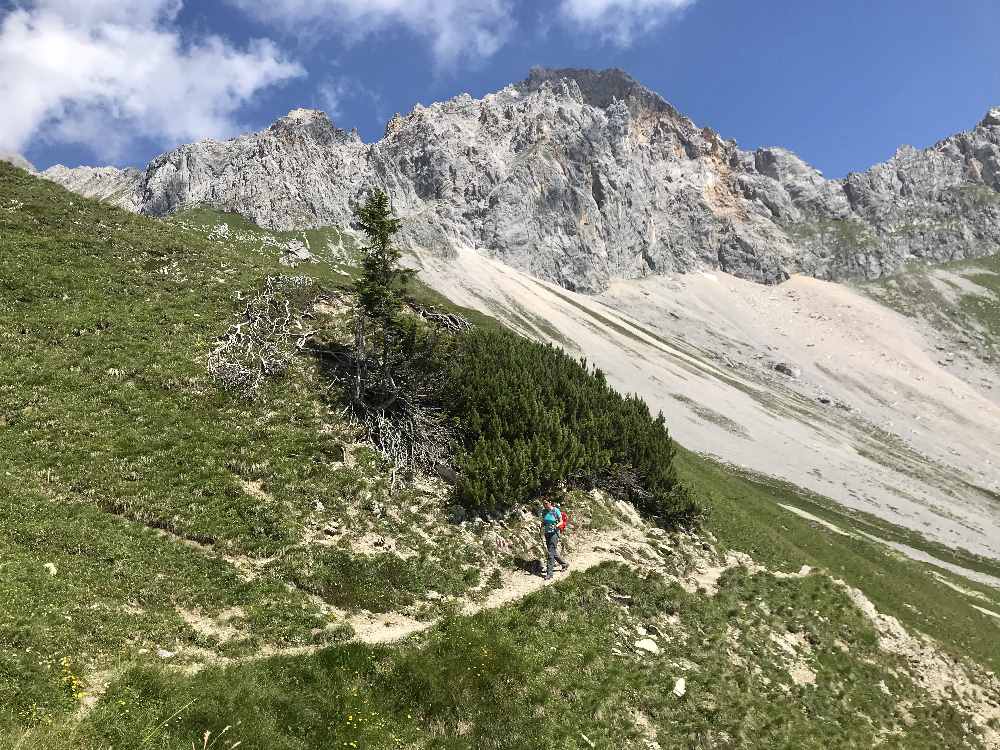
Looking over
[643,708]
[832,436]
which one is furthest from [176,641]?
[832,436]

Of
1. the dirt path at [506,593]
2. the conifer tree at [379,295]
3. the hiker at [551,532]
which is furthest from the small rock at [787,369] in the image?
the hiker at [551,532]

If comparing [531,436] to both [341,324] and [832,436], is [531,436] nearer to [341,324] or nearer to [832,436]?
[341,324]

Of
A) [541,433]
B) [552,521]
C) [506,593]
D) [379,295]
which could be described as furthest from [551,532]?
[379,295]

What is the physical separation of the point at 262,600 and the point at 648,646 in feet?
41.8

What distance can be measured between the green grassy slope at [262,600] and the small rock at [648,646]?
1.49 ft

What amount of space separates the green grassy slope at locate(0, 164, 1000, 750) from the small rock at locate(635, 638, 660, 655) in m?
0.45

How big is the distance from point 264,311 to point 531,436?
50.8 ft

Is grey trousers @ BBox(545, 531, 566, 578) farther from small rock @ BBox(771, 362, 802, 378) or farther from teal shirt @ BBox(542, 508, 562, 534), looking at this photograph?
small rock @ BBox(771, 362, 802, 378)

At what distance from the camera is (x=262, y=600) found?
53.6ft

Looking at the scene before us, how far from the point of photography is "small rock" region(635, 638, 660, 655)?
1930cm

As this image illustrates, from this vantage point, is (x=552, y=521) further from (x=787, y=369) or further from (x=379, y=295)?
(x=787, y=369)

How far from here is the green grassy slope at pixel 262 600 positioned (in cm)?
1250

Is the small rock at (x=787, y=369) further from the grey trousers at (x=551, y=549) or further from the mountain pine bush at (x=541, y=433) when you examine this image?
A: the grey trousers at (x=551, y=549)

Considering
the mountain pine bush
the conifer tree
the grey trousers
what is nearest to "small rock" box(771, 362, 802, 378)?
the mountain pine bush
